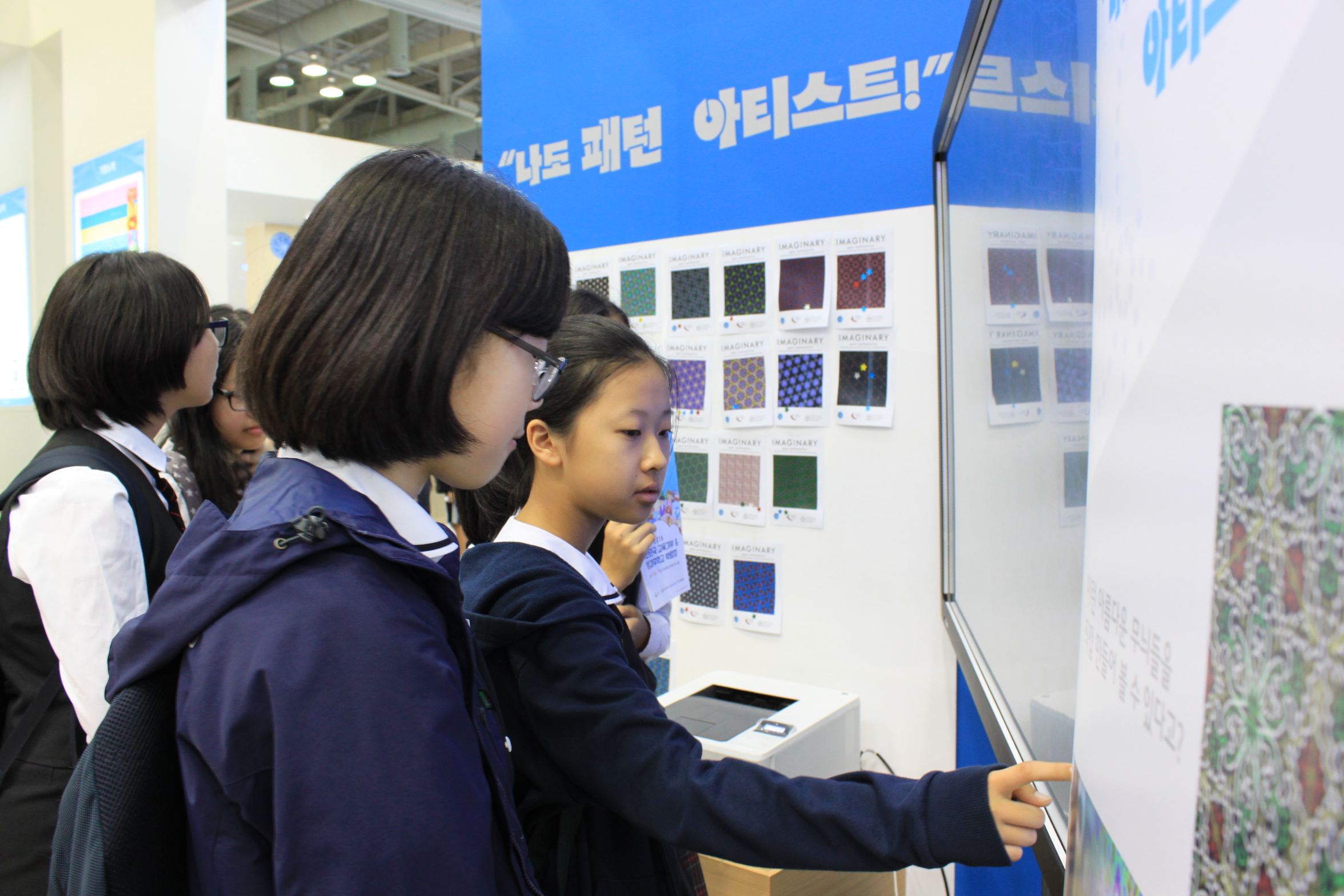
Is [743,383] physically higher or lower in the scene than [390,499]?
higher

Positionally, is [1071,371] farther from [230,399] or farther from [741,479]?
[230,399]

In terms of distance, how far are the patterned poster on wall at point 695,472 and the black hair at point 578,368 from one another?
3.80 ft

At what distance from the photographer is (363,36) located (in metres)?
8.43

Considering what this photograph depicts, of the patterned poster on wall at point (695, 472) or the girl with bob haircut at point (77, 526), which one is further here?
the patterned poster on wall at point (695, 472)

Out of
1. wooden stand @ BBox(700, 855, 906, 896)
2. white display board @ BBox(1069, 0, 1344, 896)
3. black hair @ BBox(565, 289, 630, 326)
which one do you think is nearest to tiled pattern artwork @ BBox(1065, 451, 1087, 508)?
white display board @ BBox(1069, 0, 1344, 896)

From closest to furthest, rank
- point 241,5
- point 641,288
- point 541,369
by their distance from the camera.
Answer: point 541,369
point 641,288
point 241,5

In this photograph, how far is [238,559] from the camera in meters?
0.64

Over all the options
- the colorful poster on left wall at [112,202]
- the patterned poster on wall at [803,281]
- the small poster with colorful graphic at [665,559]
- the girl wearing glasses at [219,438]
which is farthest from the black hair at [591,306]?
the colorful poster on left wall at [112,202]

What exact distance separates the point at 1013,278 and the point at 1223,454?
837 mm

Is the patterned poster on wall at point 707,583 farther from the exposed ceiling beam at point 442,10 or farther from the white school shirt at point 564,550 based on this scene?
the exposed ceiling beam at point 442,10

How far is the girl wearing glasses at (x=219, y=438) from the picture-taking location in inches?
86.4

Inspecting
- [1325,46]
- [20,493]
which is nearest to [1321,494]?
[1325,46]

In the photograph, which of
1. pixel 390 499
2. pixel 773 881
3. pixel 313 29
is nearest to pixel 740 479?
pixel 773 881

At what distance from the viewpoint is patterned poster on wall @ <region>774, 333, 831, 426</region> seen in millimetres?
2275
